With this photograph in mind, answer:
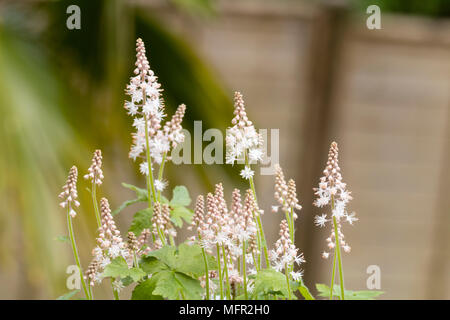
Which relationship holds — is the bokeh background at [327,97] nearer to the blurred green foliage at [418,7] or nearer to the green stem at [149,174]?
the blurred green foliage at [418,7]

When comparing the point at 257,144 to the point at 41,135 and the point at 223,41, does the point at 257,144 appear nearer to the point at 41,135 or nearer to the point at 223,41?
the point at 41,135

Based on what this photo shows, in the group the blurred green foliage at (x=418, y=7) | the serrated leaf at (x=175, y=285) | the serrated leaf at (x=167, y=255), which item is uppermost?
the blurred green foliage at (x=418, y=7)

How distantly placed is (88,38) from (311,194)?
85 cm

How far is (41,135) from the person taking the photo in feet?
4.66

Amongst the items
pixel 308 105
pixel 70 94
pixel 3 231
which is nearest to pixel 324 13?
pixel 308 105

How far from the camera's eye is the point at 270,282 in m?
0.38

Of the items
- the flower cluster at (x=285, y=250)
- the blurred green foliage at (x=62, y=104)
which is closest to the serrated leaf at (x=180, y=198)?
the flower cluster at (x=285, y=250)

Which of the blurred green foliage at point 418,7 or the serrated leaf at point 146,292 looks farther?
the blurred green foliage at point 418,7

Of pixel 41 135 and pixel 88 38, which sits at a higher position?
pixel 88 38

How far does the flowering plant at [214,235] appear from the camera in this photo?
379 mm

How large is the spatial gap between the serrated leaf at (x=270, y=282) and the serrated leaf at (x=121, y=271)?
7 cm

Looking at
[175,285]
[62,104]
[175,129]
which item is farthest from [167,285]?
[62,104]

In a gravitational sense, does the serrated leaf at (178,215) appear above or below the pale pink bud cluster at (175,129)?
below

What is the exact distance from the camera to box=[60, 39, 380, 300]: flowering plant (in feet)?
1.24
